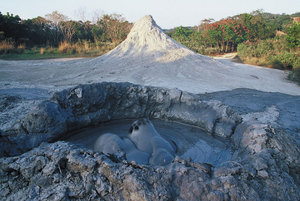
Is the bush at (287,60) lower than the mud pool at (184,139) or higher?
higher

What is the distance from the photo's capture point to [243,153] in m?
1.97

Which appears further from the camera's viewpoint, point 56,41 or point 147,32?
point 56,41

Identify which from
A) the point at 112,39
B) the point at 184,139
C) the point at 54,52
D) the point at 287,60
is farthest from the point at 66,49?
the point at 184,139

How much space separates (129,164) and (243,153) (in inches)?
42.5

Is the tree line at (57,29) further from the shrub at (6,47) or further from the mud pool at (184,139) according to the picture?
the mud pool at (184,139)

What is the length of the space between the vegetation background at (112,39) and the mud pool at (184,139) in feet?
27.3

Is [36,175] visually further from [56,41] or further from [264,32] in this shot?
[264,32]

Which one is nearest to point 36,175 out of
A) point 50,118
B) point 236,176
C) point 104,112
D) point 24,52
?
point 50,118

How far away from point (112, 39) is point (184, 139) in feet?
56.2

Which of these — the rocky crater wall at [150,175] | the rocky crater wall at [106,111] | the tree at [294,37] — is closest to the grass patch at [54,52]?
the rocky crater wall at [106,111]

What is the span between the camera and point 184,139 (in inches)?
103

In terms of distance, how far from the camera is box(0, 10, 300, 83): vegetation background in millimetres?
12750

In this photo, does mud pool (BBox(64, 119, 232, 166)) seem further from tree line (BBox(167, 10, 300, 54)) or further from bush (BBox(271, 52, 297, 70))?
tree line (BBox(167, 10, 300, 54))

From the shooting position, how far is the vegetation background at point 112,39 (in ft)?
41.8
